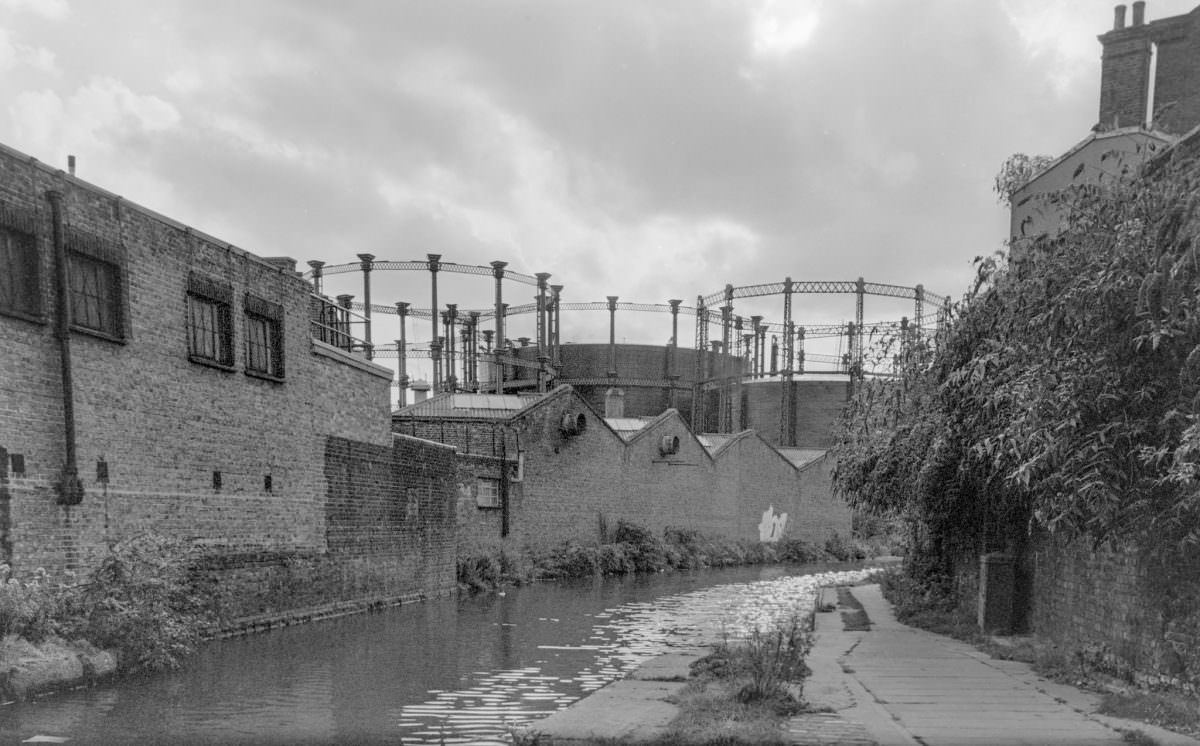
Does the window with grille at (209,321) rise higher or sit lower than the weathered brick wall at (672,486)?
higher

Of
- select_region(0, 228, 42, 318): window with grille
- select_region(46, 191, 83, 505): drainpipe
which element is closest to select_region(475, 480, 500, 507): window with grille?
select_region(46, 191, 83, 505): drainpipe

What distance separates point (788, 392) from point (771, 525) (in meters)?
8.00

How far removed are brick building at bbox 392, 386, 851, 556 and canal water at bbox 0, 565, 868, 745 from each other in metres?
5.08

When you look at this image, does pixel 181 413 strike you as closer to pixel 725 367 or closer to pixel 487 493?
pixel 487 493

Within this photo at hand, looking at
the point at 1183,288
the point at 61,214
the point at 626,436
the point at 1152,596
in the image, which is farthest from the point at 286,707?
the point at 626,436

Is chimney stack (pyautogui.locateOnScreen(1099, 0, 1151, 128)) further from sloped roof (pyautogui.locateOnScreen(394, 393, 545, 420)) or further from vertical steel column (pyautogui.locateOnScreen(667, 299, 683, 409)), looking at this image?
vertical steel column (pyautogui.locateOnScreen(667, 299, 683, 409))

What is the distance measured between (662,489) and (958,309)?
2000 centimetres

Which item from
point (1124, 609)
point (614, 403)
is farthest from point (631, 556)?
point (1124, 609)

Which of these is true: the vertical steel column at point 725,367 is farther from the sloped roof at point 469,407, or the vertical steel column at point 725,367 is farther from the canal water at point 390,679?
the canal water at point 390,679

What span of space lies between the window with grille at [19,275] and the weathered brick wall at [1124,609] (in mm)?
10935

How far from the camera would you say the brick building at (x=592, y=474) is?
77.3 feet

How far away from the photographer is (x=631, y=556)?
28094 millimetres

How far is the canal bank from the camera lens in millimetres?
6418

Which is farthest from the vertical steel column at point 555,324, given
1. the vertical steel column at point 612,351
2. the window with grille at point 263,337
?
the window with grille at point 263,337
